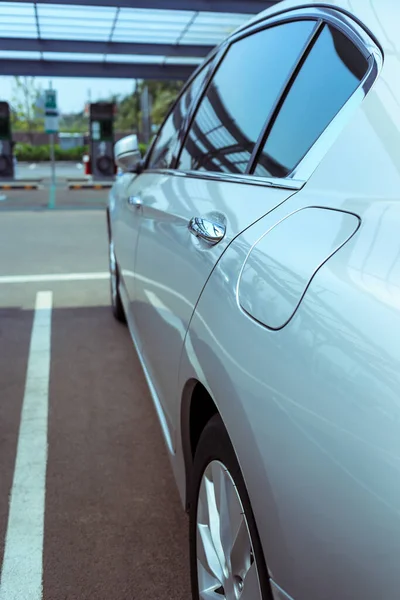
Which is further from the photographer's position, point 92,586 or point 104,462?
point 104,462

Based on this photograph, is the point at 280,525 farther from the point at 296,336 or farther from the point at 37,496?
the point at 37,496

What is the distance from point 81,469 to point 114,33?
11.6 m

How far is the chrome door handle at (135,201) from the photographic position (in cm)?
304

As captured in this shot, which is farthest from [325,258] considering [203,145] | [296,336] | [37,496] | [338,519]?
[37,496]

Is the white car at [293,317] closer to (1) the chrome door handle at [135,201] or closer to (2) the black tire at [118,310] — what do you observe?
(1) the chrome door handle at [135,201]

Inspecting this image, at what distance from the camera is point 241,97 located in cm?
232

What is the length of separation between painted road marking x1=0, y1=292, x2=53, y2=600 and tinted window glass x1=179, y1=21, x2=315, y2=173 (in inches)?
60.6

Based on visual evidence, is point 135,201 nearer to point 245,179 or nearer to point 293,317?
point 245,179

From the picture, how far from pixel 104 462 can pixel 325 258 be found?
206 centimetres

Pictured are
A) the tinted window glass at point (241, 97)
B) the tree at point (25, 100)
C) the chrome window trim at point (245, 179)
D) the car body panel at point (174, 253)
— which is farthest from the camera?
the tree at point (25, 100)

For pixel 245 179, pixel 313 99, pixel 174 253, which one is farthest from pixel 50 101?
pixel 313 99

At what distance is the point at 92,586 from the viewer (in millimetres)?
2170

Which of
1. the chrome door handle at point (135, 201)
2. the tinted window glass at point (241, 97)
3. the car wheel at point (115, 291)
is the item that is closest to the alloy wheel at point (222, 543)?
the tinted window glass at point (241, 97)

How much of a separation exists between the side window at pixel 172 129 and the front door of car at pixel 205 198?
24 centimetres
